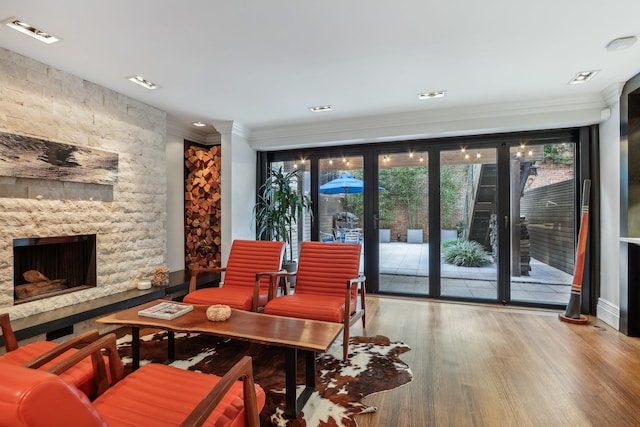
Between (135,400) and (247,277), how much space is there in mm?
2010

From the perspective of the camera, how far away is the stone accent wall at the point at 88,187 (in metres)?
2.62

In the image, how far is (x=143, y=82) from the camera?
321cm

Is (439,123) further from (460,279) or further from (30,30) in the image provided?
(30,30)

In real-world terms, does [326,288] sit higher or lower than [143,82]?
lower

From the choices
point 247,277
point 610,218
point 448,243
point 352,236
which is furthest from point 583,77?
point 247,277

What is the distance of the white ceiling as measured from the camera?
2.05 meters

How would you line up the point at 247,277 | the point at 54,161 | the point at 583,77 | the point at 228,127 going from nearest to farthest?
the point at 54,161 < the point at 583,77 < the point at 247,277 < the point at 228,127

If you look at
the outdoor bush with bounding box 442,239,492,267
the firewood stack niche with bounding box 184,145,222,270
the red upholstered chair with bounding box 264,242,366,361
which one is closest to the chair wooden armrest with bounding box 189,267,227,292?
the red upholstered chair with bounding box 264,242,366,361

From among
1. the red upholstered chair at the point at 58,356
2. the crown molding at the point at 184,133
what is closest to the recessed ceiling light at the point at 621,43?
the red upholstered chair at the point at 58,356

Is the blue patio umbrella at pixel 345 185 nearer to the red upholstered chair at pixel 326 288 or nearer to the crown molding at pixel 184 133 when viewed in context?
the red upholstered chair at pixel 326 288

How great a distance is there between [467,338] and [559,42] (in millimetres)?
2603

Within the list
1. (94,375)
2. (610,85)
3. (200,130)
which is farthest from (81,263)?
(610,85)

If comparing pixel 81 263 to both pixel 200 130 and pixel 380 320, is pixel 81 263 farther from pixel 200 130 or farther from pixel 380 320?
pixel 380 320

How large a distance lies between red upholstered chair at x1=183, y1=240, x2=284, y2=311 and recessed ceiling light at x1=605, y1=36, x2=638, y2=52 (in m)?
3.26
